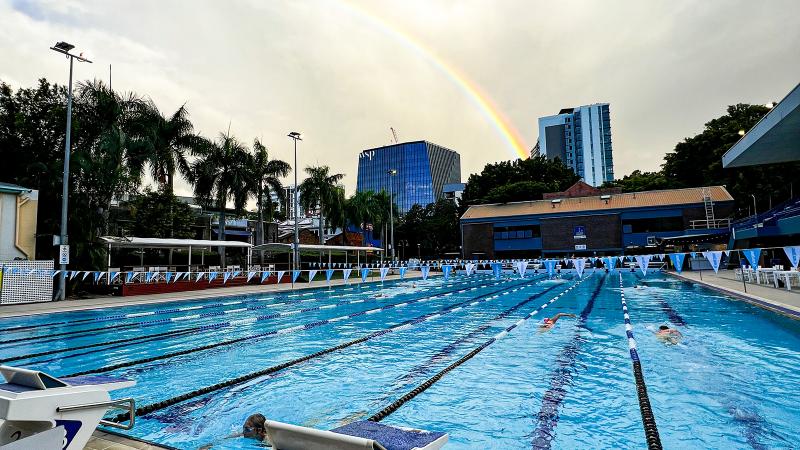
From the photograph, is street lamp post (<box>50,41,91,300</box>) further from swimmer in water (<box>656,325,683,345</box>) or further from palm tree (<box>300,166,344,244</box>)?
palm tree (<box>300,166,344,244</box>)

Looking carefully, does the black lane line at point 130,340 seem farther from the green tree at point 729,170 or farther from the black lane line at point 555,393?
the green tree at point 729,170

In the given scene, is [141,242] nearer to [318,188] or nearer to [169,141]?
[169,141]

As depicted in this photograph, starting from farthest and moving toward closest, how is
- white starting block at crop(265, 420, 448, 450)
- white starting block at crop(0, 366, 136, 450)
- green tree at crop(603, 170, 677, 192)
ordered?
green tree at crop(603, 170, 677, 192), white starting block at crop(0, 366, 136, 450), white starting block at crop(265, 420, 448, 450)

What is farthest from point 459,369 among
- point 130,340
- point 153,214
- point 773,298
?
point 153,214

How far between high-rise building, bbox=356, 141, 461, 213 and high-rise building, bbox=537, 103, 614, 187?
42.7 m

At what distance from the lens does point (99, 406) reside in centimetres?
329

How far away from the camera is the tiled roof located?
43.8m

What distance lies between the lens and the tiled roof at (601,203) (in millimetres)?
43781

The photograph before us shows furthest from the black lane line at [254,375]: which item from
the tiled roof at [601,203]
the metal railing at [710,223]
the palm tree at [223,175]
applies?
the tiled roof at [601,203]

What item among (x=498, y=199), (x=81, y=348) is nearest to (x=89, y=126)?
(x=81, y=348)

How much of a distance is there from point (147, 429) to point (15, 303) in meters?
17.4

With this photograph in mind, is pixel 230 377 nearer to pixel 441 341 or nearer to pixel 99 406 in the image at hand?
pixel 99 406

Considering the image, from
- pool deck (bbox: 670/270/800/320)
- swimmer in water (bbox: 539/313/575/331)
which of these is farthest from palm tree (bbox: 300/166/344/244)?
pool deck (bbox: 670/270/800/320)

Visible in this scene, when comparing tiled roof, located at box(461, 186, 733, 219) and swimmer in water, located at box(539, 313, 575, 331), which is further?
tiled roof, located at box(461, 186, 733, 219)
